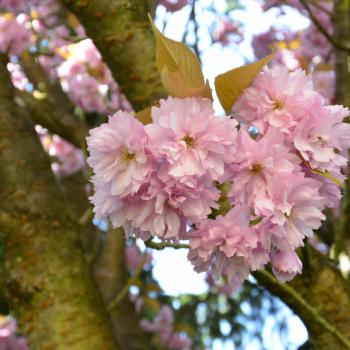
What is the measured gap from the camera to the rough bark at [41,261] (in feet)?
4.59

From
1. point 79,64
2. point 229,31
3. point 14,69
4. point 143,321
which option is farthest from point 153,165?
point 143,321

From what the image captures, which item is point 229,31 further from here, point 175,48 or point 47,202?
point 175,48

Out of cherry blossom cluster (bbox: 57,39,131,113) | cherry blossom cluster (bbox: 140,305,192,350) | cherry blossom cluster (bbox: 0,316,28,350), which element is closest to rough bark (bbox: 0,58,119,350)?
cherry blossom cluster (bbox: 0,316,28,350)

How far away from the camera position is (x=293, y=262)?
0.81 m

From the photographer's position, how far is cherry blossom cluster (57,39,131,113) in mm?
3029

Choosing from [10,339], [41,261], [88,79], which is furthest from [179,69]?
[88,79]

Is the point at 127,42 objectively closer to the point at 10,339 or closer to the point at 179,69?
the point at 179,69

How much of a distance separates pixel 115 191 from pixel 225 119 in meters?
0.15

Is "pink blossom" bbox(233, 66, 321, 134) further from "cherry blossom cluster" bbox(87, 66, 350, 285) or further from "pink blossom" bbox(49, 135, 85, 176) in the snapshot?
"pink blossom" bbox(49, 135, 85, 176)

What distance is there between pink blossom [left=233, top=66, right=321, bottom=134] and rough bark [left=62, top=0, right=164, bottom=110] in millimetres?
620

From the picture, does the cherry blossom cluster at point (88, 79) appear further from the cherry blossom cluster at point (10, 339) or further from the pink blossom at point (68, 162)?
the cherry blossom cluster at point (10, 339)

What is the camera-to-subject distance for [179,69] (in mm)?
790

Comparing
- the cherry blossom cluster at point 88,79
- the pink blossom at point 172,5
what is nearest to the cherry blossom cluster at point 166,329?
the cherry blossom cluster at point 88,79

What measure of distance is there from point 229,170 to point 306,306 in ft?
2.10
